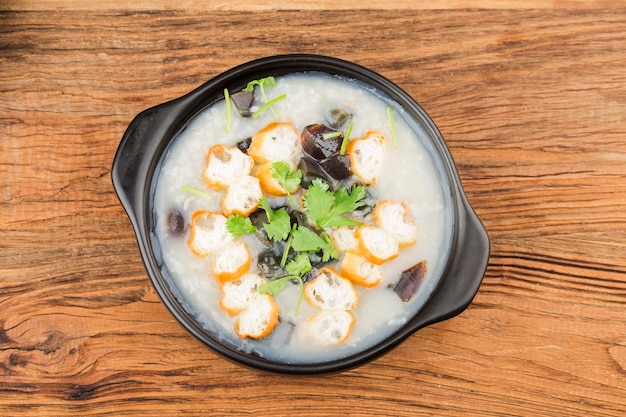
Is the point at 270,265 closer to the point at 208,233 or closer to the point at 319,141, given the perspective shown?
the point at 208,233

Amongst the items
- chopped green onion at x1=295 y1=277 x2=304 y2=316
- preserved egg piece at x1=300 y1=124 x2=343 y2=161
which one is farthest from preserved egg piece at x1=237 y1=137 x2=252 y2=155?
chopped green onion at x1=295 y1=277 x2=304 y2=316

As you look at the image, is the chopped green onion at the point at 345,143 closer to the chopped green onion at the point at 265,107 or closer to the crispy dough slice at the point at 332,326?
the chopped green onion at the point at 265,107

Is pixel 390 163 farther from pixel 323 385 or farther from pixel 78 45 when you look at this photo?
pixel 78 45

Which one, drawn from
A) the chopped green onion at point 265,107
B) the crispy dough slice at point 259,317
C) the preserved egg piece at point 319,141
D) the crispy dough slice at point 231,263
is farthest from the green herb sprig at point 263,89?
the crispy dough slice at point 259,317

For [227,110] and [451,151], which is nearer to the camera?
[227,110]

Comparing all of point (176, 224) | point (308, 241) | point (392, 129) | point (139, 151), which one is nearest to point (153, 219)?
point (176, 224)

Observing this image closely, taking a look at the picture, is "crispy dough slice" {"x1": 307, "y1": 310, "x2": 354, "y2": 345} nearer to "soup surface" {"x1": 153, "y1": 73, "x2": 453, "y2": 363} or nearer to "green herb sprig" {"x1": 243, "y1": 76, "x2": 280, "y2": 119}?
"soup surface" {"x1": 153, "y1": 73, "x2": 453, "y2": 363}

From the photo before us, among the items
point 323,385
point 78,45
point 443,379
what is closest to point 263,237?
point 323,385
